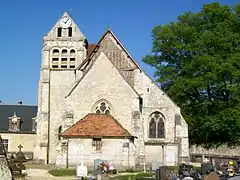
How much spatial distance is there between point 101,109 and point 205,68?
431 inches

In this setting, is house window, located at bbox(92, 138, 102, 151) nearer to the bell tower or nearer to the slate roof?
the bell tower

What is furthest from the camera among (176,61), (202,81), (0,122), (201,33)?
(0,122)

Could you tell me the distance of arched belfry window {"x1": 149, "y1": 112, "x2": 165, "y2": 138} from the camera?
113 feet

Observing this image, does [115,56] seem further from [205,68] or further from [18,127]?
[18,127]

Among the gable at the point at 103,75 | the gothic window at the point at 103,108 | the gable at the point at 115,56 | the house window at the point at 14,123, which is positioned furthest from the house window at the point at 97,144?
the house window at the point at 14,123

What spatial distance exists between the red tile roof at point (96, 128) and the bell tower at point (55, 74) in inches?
263

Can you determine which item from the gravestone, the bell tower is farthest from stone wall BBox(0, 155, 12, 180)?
the bell tower

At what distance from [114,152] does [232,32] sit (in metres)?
17.4

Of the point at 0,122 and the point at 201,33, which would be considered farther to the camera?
the point at 0,122

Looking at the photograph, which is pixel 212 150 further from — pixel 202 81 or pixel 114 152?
pixel 114 152

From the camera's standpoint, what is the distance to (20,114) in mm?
54812

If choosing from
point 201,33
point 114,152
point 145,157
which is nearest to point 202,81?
point 201,33

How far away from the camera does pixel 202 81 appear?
37375 millimetres

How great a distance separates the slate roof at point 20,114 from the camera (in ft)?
172
